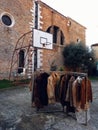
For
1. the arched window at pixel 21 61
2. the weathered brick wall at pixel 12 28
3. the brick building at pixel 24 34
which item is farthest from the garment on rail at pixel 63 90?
the arched window at pixel 21 61

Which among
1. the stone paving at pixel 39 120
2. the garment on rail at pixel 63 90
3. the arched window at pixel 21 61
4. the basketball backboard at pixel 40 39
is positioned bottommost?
the stone paving at pixel 39 120

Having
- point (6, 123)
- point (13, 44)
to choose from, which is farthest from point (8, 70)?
point (6, 123)

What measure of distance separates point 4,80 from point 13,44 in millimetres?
3015

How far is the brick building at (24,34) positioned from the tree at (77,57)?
741mm

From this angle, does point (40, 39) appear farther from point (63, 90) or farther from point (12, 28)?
point (63, 90)

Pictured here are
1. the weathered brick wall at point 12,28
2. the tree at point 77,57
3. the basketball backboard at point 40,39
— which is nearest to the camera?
the basketball backboard at point 40,39

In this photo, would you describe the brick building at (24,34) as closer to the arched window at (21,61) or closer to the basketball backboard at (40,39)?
the arched window at (21,61)

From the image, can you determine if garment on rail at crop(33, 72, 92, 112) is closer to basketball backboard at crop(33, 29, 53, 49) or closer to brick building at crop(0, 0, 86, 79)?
basketball backboard at crop(33, 29, 53, 49)

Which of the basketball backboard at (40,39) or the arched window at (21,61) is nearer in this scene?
the basketball backboard at (40,39)

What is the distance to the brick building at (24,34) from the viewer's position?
1484cm

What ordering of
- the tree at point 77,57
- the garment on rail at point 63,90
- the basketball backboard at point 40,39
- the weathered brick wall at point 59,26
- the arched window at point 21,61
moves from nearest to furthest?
the garment on rail at point 63,90 < the basketball backboard at point 40,39 < the arched window at point 21,61 < the weathered brick wall at point 59,26 < the tree at point 77,57

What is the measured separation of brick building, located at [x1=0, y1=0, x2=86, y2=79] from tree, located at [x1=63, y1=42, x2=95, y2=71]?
2.43 feet

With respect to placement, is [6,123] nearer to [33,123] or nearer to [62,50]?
[33,123]

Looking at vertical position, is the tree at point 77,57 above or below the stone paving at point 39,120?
above
